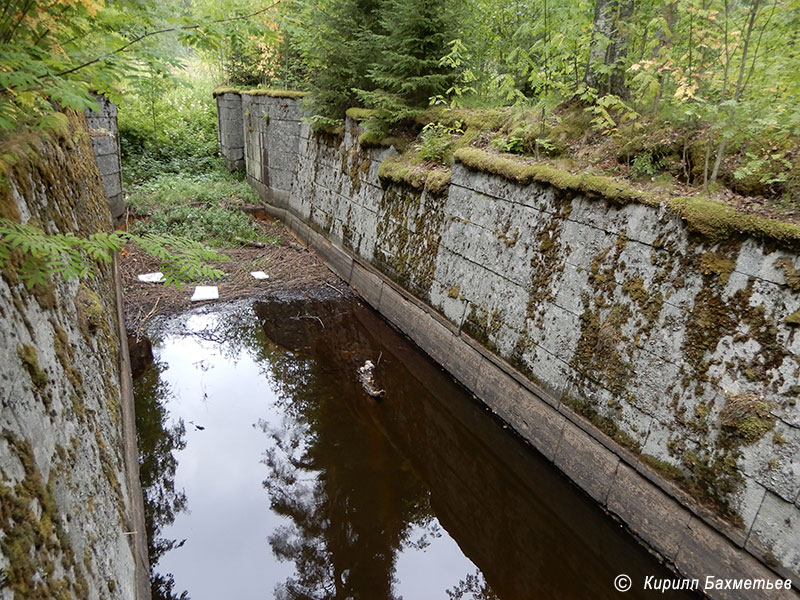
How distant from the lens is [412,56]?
23.0 ft

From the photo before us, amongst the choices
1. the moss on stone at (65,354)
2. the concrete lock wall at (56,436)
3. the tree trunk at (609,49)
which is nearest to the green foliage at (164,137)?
the concrete lock wall at (56,436)

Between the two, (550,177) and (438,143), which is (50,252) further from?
(438,143)

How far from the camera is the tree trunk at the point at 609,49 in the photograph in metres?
4.92

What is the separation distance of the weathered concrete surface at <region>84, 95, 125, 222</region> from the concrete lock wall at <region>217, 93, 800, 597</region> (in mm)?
6738

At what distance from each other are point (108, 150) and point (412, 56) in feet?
21.7

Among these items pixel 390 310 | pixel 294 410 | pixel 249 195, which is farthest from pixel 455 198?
pixel 249 195

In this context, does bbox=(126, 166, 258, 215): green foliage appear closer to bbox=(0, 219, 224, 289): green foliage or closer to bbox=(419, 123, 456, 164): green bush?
bbox=(419, 123, 456, 164): green bush

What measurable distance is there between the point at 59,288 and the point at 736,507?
13.9ft

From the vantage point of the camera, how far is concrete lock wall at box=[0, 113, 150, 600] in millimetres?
1499

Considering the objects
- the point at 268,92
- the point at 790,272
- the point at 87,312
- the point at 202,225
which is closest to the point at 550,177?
the point at 790,272

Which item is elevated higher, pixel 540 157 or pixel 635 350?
pixel 540 157

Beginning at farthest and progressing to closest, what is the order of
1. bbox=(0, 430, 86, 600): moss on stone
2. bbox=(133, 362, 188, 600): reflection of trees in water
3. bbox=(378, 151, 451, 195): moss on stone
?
bbox=(378, 151, 451, 195): moss on stone → bbox=(133, 362, 188, 600): reflection of trees in water → bbox=(0, 430, 86, 600): moss on stone

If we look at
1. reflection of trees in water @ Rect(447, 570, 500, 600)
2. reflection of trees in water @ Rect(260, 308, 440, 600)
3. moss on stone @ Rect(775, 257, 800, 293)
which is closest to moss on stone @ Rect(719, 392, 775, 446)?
moss on stone @ Rect(775, 257, 800, 293)

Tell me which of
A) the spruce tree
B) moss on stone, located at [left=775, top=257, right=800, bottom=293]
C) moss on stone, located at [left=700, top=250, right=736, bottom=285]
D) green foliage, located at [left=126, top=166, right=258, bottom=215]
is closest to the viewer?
moss on stone, located at [left=775, top=257, right=800, bottom=293]
